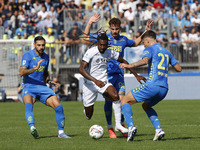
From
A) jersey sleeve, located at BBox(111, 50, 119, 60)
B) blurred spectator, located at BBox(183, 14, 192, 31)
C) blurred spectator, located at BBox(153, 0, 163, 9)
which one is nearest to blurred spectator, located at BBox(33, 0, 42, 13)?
blurred spectator, located at BBox(153, 0, 163, 9)

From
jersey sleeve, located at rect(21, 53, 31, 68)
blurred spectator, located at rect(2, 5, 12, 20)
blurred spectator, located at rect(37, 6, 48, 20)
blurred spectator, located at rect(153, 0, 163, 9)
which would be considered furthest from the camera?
blurred spectator, located at rect(153, 0, 163, 9)

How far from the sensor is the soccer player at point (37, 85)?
973 centimetres

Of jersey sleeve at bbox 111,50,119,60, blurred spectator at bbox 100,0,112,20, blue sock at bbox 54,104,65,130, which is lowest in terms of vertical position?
blue sock at bbox 54,104,65,130

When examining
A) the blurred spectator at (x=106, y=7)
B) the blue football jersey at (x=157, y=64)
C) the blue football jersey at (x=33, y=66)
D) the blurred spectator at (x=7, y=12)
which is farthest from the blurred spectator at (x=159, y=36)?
the blue football jersey at (x=157, y=64)

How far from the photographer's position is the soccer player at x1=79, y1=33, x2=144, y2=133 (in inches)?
363

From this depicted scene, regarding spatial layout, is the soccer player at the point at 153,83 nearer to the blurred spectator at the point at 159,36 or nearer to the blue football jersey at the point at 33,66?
the blue football jersey at the point at 33,66

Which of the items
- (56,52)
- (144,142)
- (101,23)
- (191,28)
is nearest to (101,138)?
(144,142)

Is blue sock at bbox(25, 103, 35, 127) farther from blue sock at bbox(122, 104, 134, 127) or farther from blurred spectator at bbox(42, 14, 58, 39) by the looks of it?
blurred spectator at bbox(42, 14, 58, 39)

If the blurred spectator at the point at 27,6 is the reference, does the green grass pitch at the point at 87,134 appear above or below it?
below

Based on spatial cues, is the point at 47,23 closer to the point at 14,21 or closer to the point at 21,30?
the point at 21,30

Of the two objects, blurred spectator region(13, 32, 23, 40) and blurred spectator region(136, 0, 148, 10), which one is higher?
blurred spectator region(136, 0, 148, 10)

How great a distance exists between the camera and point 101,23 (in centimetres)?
2452

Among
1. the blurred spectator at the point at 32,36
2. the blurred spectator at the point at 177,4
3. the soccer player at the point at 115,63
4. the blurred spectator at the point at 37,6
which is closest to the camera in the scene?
the soccer player at the point at 115,63

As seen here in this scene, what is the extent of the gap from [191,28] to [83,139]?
18128 mm
